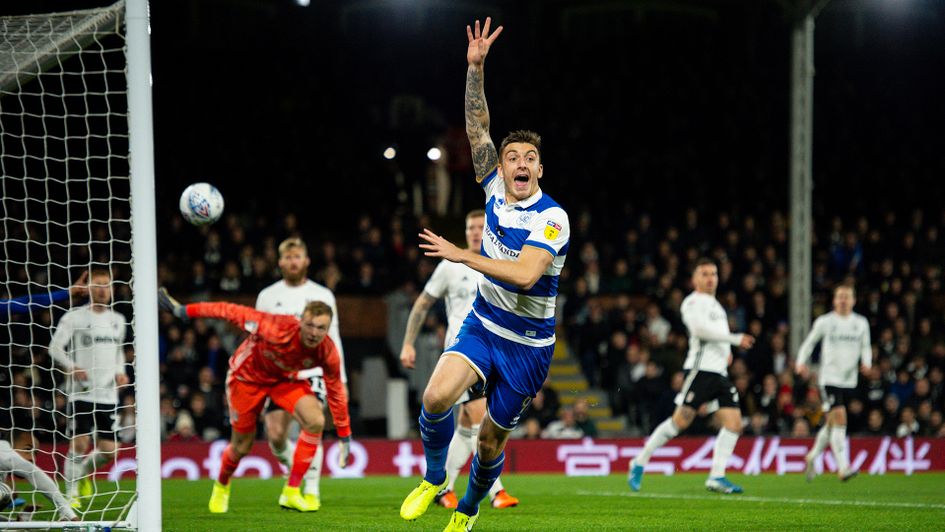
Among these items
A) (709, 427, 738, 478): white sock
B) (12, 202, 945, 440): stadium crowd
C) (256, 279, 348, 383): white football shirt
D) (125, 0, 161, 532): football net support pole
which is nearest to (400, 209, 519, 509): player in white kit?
(256, 279, 348, 383): white football shirt

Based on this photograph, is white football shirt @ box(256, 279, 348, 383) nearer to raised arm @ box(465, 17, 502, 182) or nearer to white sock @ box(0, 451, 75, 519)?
white sock @ box(0, 451, 75, 519)

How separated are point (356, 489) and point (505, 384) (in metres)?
5.63

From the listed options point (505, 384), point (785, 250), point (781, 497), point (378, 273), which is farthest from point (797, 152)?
point (505, 384)

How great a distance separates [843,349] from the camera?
12148mm

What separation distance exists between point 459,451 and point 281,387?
1.52 m

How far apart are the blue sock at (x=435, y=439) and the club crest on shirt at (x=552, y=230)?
1147 millimetres

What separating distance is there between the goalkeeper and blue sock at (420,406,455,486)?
6.04ft

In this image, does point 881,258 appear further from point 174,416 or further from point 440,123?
point 174,416

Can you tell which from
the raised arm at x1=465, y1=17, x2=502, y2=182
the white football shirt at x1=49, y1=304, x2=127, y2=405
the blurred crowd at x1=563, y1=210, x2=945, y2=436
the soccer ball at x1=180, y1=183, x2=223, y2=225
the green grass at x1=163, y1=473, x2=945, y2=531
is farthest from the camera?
the blurred crowd at x1=563, y1=210, x2=945, y2=436

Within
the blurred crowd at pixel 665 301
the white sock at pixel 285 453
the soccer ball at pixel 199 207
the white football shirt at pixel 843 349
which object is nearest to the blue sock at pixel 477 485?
the soccer ball at pixel 199 207

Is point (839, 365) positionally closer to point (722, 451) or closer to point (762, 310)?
point (722, 451)

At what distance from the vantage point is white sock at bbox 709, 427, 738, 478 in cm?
1087

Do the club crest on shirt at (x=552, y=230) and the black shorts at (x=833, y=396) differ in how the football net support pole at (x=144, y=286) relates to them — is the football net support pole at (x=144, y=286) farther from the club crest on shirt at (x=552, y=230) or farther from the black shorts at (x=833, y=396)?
the black shorts at (x=833, y=396)

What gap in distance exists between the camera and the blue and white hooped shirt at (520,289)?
6.17 m
